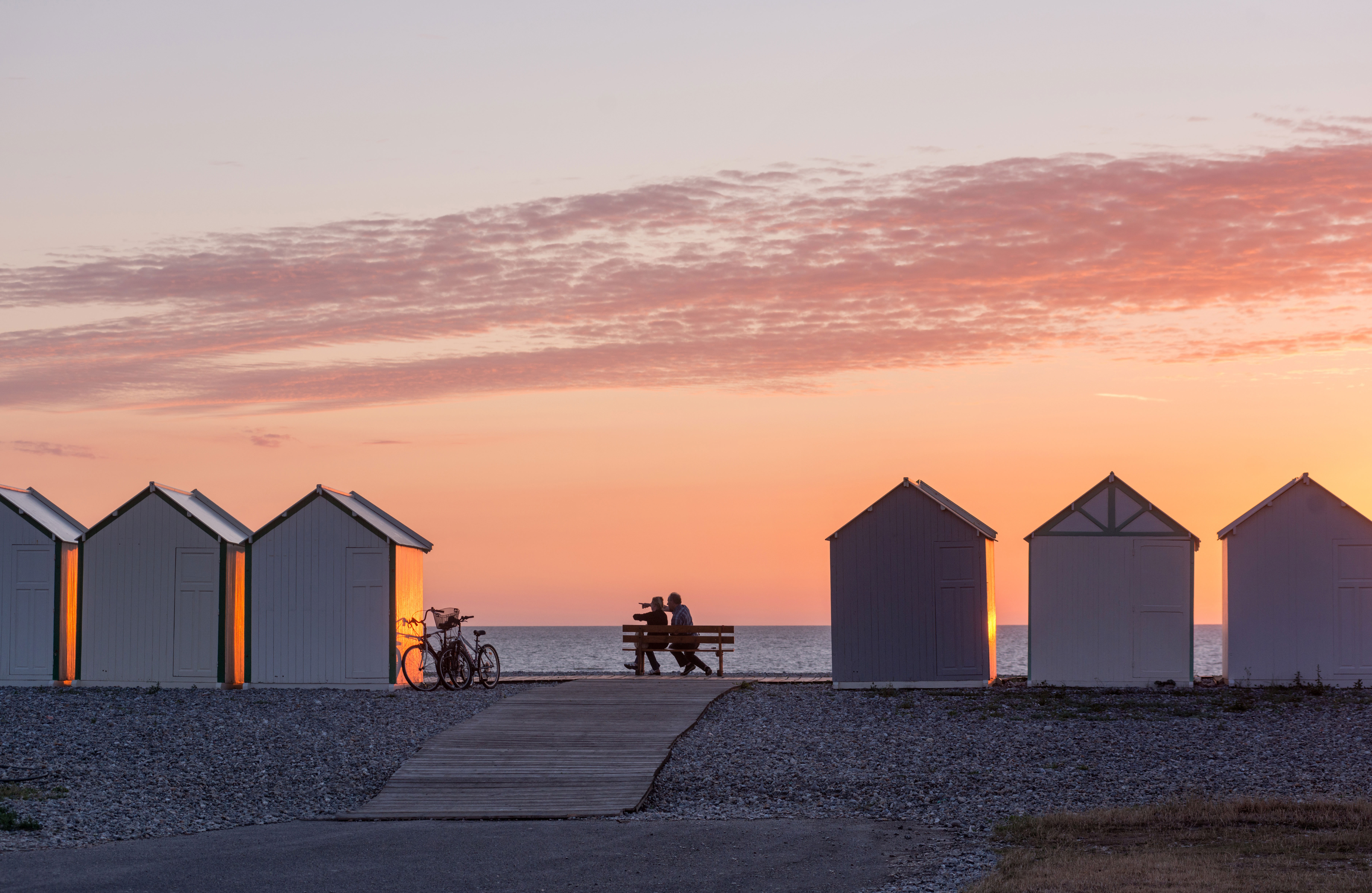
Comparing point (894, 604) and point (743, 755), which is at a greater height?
point (894, 604)

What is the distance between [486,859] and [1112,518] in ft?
43.9

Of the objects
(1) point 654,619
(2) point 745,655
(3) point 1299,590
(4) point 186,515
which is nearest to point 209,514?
(4) point 186,515

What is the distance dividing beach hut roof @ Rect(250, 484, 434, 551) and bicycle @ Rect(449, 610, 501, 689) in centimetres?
172

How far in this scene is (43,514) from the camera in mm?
23703

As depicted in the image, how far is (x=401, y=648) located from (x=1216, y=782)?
12747 mm

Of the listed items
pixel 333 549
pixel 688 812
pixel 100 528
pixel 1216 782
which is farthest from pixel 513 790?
pixel 100 528

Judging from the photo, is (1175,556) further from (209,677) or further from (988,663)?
(209,677)

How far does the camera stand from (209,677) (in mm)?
22125

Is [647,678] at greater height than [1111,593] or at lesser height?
lesser

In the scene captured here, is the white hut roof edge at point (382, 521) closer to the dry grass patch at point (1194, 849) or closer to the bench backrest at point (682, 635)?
the bench backrest at point (682, 635)

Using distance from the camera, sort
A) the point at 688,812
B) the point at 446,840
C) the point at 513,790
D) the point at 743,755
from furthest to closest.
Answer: the point at 743,755, the point at 513,790, the point at 688,812, the point at 446,840

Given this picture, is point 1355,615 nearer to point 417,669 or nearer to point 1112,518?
point 1112,518

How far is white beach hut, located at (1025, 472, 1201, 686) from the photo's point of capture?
2117 cm

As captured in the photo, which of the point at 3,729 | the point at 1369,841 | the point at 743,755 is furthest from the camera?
the point at 3,729
